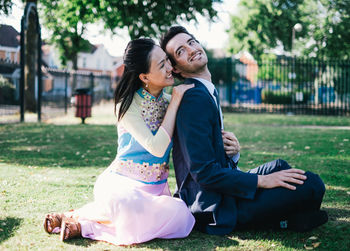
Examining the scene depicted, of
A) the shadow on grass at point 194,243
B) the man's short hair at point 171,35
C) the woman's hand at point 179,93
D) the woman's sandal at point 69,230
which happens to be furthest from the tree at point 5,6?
the shadow on grass at point 194,243

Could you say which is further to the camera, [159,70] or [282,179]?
[159,70]

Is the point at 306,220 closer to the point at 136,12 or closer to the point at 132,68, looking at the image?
the point at 132,68

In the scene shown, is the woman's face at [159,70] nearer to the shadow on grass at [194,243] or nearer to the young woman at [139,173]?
the young woman at [139,173]

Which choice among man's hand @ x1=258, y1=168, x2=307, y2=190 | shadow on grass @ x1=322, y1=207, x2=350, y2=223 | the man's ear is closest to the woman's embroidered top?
the man's ear

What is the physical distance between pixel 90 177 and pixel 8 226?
7.27 feet

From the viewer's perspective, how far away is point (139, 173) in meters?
3.24

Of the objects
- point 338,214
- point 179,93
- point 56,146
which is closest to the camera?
point 179,93

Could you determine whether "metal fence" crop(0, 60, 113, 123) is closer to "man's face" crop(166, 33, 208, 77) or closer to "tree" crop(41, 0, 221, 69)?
"tree" crop(41, 0, 221, 69)

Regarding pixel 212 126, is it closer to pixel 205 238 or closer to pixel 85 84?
pixel 205 238

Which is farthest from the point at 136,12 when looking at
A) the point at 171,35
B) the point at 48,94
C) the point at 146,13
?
the point at 171,35

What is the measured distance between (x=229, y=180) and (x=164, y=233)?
66cm

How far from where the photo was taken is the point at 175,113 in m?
3.08

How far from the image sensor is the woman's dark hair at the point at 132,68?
316cm

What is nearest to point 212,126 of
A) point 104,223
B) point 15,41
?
point 104,223
